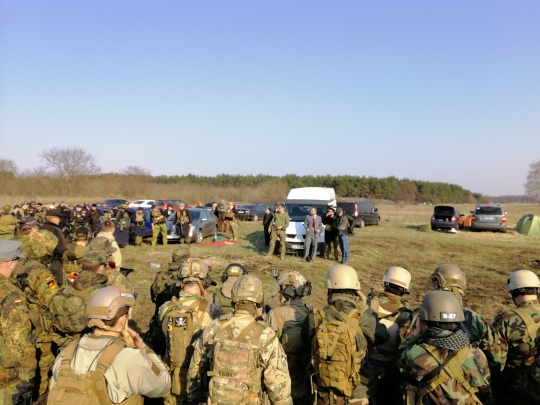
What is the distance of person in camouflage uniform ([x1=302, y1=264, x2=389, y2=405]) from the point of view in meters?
3.00

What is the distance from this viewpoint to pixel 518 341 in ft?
10.6

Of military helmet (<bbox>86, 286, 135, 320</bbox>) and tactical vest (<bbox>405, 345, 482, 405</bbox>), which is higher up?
military helmet (<bbox>86, 286, 135, 320</bbox>)

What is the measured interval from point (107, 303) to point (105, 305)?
17mm

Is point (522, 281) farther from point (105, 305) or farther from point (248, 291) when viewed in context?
point (105, 305)

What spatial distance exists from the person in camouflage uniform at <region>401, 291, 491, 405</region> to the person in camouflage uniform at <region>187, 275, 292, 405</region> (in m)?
0.92

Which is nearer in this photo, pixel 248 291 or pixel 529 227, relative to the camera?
pixel 248 291

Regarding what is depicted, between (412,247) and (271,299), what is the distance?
32.9 ft

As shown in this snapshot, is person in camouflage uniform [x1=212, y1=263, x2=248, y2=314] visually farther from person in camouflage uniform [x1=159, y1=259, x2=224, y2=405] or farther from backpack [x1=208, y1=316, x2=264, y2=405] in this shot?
backpack [x1=208, y1=316, x2=264, y2=405]

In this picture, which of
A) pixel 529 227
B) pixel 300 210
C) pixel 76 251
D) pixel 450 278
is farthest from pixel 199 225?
pixel 529 227

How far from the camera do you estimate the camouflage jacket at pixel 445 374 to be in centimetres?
253

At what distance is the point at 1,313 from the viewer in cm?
328

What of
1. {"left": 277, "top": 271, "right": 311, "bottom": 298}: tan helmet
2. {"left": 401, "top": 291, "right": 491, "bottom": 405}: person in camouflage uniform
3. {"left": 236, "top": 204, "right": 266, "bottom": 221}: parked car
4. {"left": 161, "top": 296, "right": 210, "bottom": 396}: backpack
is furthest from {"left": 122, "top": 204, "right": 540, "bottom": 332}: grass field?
{"left": 236, "top": 204, "right": 266, "bottom": 221}: parked car

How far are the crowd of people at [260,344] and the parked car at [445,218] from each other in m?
19.8

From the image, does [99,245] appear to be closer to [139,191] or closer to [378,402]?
Answer: [378,402]
